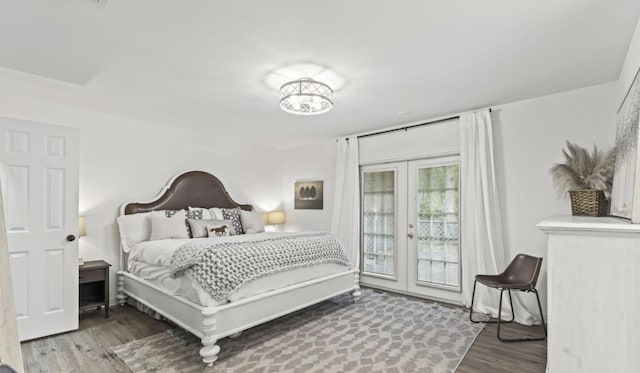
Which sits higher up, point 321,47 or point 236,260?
point 321,47

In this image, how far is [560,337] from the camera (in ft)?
5.28


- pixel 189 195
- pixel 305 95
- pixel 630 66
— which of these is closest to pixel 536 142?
pixel 630 66

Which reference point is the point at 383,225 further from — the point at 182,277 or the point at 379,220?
the point at 182,277

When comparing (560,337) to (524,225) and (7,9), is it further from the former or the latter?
(7,9)

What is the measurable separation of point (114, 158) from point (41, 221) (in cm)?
126

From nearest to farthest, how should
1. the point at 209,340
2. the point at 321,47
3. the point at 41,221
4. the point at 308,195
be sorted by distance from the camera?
the point at 321,47, the point at 209,340, the point at 41,221, the point at 308,195

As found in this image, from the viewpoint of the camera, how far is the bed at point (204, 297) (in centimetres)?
265

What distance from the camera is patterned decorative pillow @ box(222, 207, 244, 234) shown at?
4801 mm

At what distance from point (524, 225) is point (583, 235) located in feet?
7.26

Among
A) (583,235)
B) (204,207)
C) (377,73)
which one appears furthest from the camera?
(204,207)

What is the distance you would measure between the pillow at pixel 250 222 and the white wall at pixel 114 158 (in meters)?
0.68

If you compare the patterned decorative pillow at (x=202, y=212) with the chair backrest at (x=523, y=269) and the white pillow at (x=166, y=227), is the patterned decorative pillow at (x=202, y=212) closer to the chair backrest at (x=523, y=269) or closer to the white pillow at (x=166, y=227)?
the white pillow at (x=166, y=227)

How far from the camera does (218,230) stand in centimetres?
427

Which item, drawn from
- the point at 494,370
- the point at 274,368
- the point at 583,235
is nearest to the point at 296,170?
the point at 274,368
